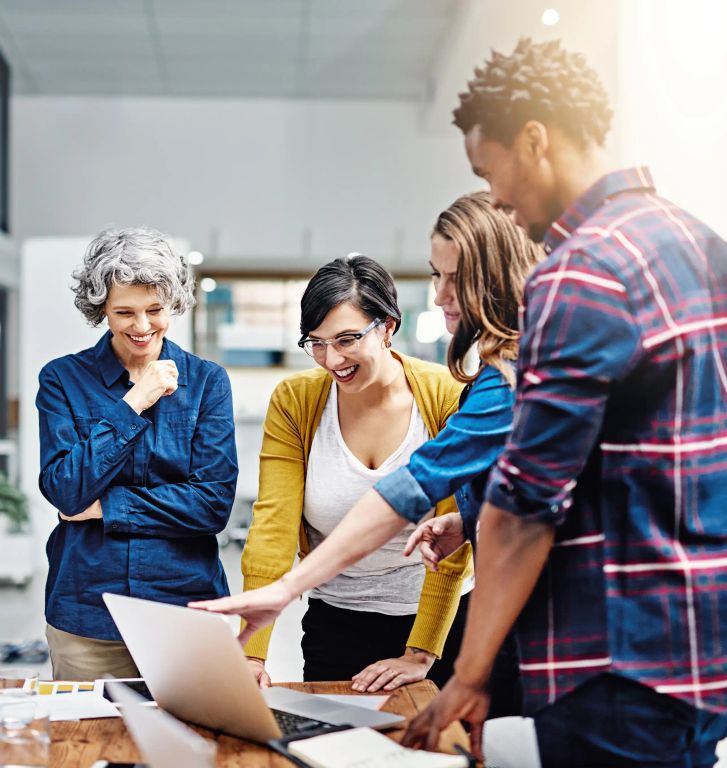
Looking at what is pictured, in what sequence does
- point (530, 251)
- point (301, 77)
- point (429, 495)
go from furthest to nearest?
point (301, 77)
point (530, 251)
point (429, 495)

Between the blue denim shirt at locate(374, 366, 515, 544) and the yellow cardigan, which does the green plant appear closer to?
the yellow cardigan

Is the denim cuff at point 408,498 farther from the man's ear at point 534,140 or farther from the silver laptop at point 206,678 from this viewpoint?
the man's ear at point 534,140

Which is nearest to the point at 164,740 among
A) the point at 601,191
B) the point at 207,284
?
the point at 601,191

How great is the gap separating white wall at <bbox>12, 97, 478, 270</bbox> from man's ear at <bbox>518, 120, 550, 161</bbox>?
4242 mm

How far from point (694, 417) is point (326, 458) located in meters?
0.90

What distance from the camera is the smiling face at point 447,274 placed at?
1.38 meters

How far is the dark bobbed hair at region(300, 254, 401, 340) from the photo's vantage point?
62.2 inches

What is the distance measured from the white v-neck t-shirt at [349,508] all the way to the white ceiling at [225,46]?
10.8 ft

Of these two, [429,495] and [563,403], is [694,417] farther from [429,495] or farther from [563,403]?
[429,495]

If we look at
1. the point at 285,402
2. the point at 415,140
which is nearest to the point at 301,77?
the point at 415,140

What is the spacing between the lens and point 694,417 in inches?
34.9

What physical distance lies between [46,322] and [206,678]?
9.38ft

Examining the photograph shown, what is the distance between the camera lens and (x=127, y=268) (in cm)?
162

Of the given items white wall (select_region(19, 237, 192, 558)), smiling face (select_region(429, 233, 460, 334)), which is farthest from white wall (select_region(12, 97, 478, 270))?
smiling face (select_region(429, 233, 460, 334))
